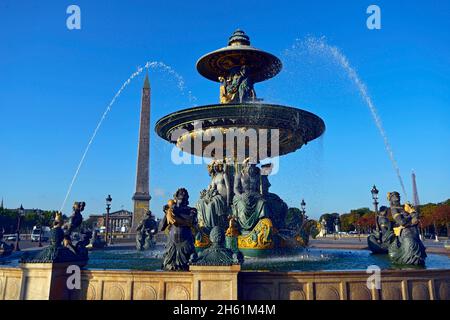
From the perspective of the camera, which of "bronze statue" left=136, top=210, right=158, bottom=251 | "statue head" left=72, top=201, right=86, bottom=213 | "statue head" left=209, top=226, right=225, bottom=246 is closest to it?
"statue head" left=209, top=226, right=225, bottom=246

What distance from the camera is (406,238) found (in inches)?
372

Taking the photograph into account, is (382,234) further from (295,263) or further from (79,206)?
(79,206)

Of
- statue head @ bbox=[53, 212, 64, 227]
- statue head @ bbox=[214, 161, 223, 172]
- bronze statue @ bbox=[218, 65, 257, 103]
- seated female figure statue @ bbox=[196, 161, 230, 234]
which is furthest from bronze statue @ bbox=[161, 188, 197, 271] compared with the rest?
bronze statue @ bbox=[218, 65, 257, 103]

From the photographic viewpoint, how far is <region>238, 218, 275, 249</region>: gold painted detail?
12352 mm

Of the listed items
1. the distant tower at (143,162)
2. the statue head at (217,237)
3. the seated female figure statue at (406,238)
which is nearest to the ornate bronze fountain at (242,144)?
the seated female figure statue at (406,238)

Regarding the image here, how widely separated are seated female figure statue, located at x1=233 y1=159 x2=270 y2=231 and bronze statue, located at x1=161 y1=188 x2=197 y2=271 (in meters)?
4.98

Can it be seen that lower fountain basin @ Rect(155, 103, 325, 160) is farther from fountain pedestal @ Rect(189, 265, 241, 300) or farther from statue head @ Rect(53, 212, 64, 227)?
fountain pedestal @ Rect(189, 265, 241, 300)

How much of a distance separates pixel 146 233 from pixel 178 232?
10345mm

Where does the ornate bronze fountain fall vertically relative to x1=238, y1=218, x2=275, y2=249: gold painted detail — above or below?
above

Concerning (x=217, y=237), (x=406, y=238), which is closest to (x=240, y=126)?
(x=406, y=238)

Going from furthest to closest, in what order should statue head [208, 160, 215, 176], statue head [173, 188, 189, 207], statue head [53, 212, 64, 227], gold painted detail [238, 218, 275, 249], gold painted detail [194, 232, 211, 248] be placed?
statue head [208, 160, 215, 176], gold painted detail [194, 232, 211, 248], gold painted detail [238, 218, 275, 249], statue head [53, 212, 64, 227], statue head [173, 188, 189, 207]

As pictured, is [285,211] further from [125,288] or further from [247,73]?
[125,288]

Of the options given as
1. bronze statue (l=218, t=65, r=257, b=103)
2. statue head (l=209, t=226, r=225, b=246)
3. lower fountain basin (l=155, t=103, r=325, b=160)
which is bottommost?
statue head (l=209, t=226, r=225, b=246)

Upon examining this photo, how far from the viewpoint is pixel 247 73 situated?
53.5ft
